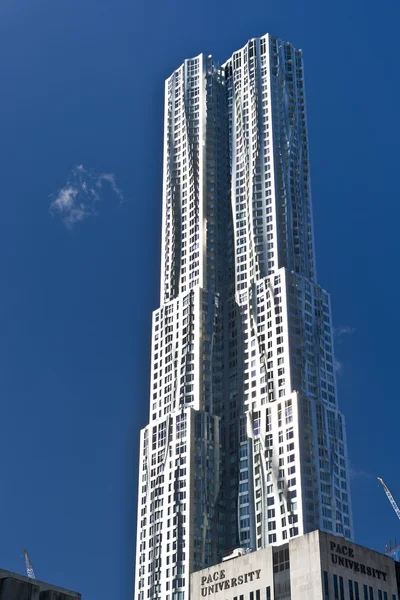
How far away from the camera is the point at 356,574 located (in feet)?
473

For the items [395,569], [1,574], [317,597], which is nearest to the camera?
[1,574]

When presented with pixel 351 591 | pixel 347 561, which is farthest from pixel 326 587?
pixel 347 561

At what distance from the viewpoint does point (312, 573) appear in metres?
140

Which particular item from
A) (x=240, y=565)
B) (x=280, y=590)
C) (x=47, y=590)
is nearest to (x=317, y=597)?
(x=280, y=590)

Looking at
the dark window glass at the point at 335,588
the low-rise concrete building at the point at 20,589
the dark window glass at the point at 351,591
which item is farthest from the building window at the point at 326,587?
the low-rise concrete building at the point at 20,589

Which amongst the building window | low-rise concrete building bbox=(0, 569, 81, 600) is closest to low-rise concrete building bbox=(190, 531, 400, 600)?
the building window

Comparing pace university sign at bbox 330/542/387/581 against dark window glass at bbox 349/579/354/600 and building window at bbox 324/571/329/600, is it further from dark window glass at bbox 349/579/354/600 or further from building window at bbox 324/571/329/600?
building window at bbox 324/571/329/600

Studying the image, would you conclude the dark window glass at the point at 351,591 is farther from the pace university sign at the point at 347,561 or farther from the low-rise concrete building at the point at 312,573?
the pace university sign at the point at 347,561

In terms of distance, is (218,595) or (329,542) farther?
(218,595)

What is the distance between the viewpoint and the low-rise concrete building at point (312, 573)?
139625mm

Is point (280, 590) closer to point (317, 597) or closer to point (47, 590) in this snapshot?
point (317, 597)

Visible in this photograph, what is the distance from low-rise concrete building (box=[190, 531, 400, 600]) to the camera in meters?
140

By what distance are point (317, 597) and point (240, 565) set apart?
723 inches

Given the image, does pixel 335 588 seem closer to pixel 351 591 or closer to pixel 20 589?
pixel 351 591
